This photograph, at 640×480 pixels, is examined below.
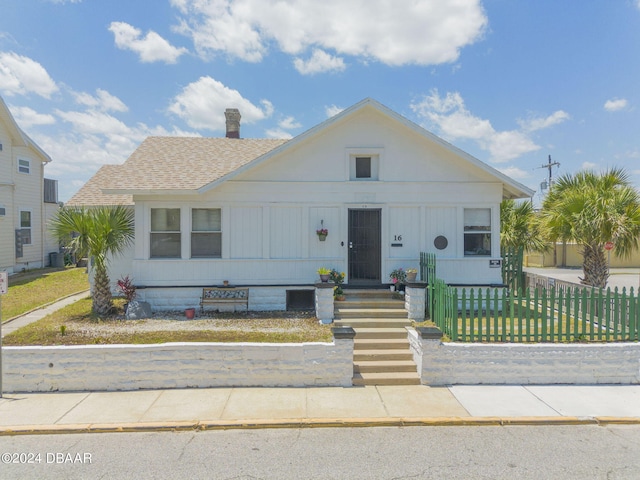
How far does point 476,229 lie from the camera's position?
11.8m

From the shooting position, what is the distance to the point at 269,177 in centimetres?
1155

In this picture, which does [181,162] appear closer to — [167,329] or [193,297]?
[193,297]

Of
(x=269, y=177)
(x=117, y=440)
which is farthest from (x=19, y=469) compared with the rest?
(x=269, y=177)

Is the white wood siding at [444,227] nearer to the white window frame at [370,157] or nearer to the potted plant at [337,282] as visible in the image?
the white window frame at [370,157]

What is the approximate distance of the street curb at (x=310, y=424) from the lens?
5711 mm

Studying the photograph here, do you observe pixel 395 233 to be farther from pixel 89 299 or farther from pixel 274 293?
pixel 89 299

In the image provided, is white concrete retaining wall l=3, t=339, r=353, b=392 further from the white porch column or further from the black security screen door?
the black security screen door

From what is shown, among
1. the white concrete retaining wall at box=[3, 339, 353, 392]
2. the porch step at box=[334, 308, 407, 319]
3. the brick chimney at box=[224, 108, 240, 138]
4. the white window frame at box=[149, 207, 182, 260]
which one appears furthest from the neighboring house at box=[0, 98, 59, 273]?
the porch step at box=[334, 308, 407, 319]

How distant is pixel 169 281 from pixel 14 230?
13.1 metres

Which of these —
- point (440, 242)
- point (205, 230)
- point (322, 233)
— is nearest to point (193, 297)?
point (205, 230)

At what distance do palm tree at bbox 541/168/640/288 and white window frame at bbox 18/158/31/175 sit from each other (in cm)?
2344

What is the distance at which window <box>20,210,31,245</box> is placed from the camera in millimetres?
20027

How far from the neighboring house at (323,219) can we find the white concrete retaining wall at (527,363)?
4480 millimetres

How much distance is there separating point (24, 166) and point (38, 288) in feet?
27.6
